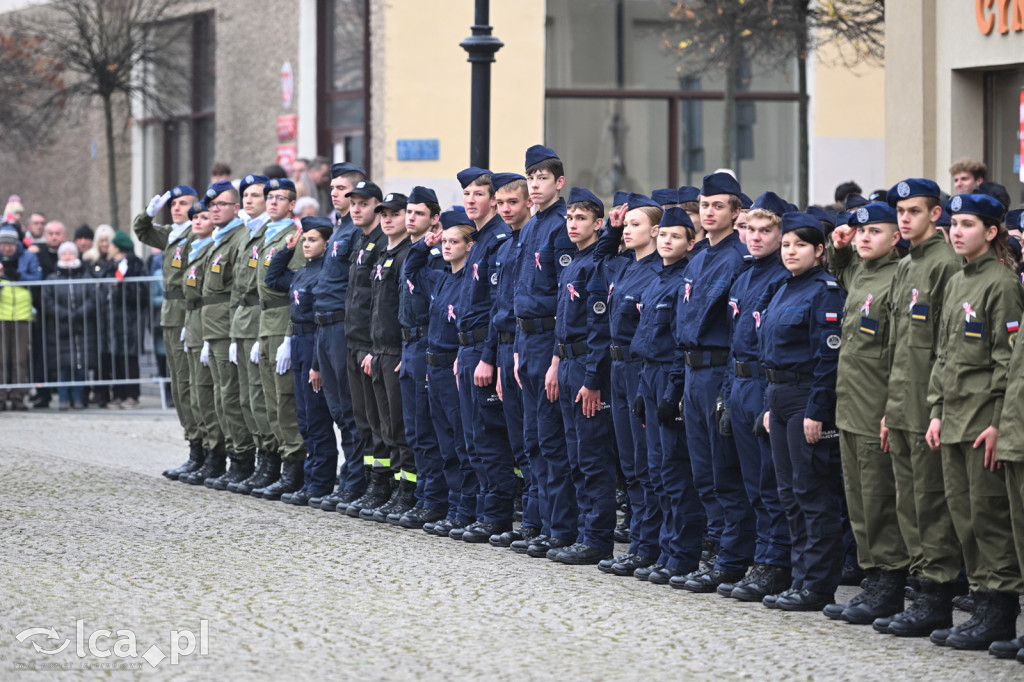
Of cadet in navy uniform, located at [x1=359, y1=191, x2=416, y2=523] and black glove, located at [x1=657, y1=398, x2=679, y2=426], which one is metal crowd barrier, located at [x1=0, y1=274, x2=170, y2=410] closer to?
cadet in navy uniform, located at [x1=359, y1=191, x2=416, y2=523]

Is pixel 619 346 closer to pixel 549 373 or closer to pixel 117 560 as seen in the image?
pixel 549 373

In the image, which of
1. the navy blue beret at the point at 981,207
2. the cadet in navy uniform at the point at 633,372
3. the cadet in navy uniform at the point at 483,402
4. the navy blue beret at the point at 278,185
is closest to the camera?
the navy blue beret at the point at 981,207

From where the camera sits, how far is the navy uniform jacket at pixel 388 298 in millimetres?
11789

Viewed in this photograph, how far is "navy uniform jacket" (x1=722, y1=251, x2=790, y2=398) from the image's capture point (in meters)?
8.95

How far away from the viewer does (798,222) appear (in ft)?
28.7

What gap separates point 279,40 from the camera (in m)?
24.7

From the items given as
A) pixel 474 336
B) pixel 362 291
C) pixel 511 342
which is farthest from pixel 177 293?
pixel 511 342

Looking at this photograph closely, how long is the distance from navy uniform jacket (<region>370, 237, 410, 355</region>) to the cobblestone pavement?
1240 mm

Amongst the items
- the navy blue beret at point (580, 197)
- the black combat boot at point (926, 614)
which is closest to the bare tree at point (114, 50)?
the navy blue beret at point (580, 197)

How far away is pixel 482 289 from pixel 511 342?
490 millimetres

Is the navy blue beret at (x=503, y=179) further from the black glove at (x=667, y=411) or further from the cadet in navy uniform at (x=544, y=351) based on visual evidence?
the black glove at (x=667, y=411)

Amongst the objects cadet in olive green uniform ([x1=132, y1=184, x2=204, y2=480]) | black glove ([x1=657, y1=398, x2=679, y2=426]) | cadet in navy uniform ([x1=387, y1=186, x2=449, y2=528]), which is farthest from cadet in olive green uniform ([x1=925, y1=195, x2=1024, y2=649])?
cadet in olive green uniform ([x1=132, y1=184, x2=204, y2=480])

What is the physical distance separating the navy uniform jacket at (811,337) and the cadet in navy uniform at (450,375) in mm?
2909

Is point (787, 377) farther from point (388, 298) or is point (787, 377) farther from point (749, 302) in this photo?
point (388, 298)
